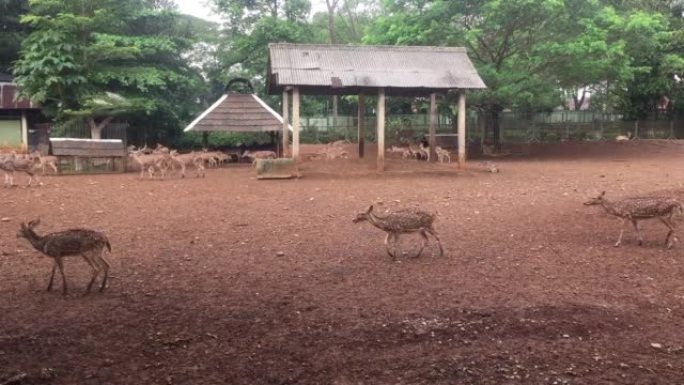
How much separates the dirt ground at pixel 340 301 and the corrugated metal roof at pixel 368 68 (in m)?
8.22

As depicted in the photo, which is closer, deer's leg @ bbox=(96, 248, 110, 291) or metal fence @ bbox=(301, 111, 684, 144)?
deer's leg @ bbox=(96, 248, 110, 291)

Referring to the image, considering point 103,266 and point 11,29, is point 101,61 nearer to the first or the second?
point 11,29

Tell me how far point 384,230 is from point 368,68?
44.9ft

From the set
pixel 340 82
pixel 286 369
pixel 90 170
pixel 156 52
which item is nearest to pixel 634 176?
pixel 340 82

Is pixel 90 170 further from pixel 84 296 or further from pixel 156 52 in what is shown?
pixel 84 296

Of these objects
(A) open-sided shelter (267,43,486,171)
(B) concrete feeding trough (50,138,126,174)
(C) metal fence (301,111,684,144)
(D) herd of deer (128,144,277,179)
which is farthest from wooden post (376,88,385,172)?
(C) metal fence (301,111,684,144)

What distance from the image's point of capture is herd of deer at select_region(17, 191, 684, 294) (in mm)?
6771

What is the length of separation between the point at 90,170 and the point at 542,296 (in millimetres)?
20101

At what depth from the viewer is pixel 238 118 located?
2559 cm

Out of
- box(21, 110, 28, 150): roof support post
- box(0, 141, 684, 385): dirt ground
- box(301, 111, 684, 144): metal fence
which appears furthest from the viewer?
box(301, 111, 684, 144): metal fence

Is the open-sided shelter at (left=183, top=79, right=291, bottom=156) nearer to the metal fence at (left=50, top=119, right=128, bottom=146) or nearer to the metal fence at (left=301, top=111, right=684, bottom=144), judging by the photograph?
the metal fence at (left=50, top=119, right=128, bottom=146)

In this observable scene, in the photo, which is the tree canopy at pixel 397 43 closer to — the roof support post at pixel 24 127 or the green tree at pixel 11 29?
the green tree at pixel 11 29

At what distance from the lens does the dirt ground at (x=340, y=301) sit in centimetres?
492

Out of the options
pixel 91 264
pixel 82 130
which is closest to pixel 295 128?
pixel 82 130
